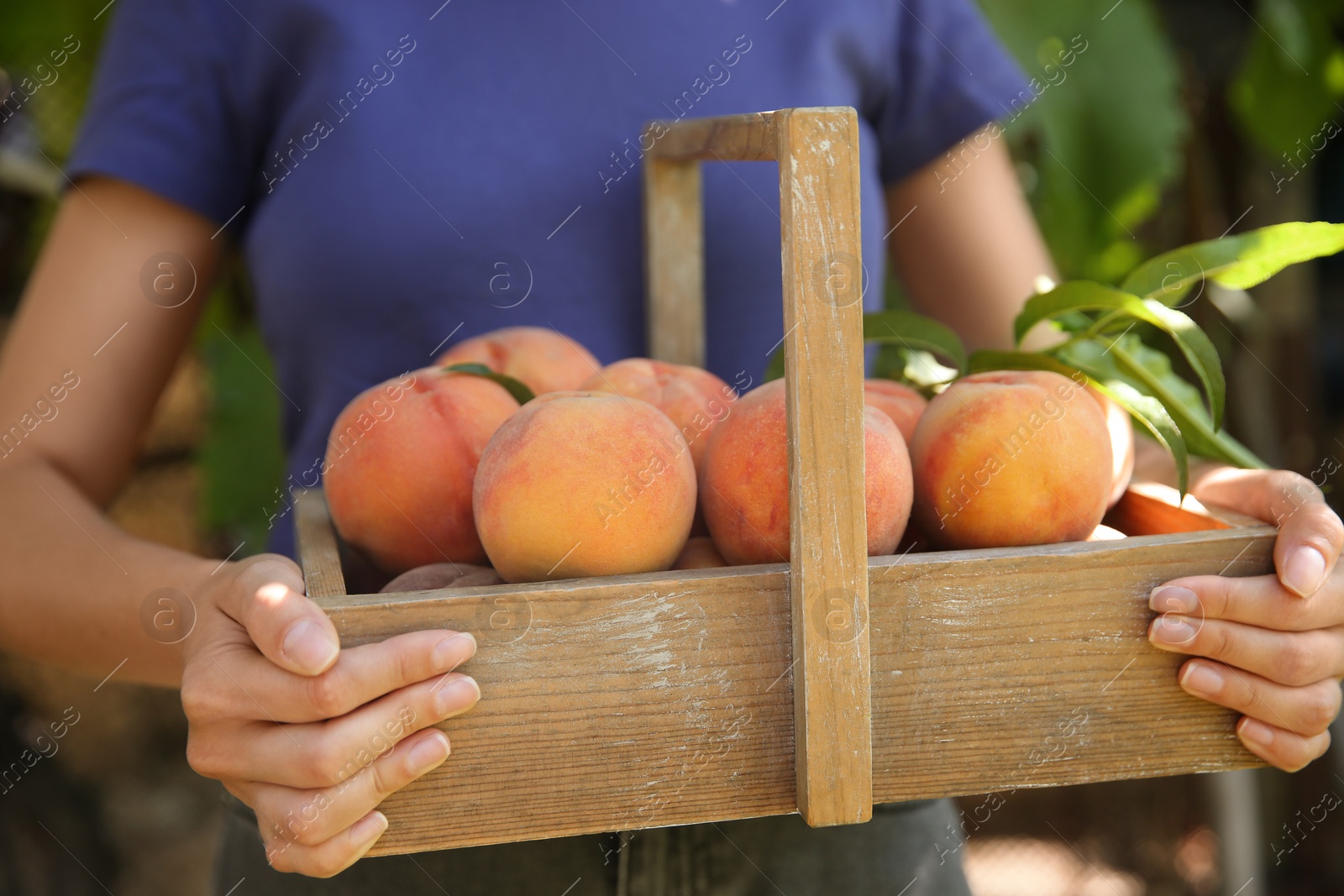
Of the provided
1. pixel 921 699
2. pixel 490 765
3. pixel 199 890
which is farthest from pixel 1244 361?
pixel 199 890

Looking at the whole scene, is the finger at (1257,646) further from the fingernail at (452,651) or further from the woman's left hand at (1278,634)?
the fingernail at (452,651)

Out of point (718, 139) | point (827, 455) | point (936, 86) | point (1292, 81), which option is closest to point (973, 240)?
point (936, 86)

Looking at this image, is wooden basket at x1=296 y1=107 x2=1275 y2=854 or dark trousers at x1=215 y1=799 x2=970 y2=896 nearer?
wooden basket at x1=296 y1=107 x2=1275 y2=854

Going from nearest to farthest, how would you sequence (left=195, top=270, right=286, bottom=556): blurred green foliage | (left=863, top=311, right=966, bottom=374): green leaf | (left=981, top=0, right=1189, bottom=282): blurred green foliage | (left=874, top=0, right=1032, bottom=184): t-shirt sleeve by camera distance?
(left=863, top=311, right=966, bottom=374): green leaf < (left=874, top=0, right=1032, bottom=184): t-shirt sleeve < (left=981, top=0, right=1189, bottom=282): blurred green foliage < (left=195, top=270, right=286, bottom=556): blurred green foliage

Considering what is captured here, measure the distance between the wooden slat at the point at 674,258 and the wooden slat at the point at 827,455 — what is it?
299mm

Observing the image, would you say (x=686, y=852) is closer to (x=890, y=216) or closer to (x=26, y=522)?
(x=26, y=522)

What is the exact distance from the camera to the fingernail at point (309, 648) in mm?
406

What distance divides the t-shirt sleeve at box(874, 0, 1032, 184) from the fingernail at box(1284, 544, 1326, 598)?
19.3 inches

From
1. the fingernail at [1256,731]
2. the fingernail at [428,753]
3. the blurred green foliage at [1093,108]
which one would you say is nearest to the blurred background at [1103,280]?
the blurred green foliage at [1093,108]

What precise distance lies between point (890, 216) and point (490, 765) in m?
0.65

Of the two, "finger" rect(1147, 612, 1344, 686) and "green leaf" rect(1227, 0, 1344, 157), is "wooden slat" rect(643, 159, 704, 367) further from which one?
"green leaf" rect(1227, 0, 1344, 157)

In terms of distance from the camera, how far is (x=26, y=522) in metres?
0.67

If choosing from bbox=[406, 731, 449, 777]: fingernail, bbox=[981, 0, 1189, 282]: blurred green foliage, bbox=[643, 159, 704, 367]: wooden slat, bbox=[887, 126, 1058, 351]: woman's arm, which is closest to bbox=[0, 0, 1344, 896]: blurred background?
bbox=[981, 0, 1189, 282]: blurred green foliage

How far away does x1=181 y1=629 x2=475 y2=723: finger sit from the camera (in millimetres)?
414
